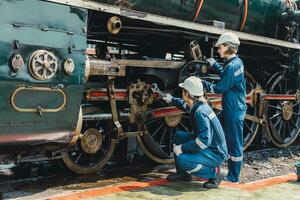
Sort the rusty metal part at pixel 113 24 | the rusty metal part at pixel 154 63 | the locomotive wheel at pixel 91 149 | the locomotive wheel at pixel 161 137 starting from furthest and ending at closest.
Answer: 1. the locomotive wheel at pixel 161 137
2. the rusty metal part at pixel 154 63
3. the locomotive wheel at pixel 91 149
4. the rusty metal part at pixel 113 24

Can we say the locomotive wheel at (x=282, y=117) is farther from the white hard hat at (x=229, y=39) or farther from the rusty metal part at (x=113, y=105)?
the rusty metal part at (x=113, y=105)

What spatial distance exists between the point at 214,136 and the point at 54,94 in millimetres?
1822

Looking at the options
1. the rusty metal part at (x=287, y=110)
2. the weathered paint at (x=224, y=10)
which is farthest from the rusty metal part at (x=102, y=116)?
the rusty metal part at (x=287, y=110)

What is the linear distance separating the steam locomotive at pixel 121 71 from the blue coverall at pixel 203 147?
0.83m

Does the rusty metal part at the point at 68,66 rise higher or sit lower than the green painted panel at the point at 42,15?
lower

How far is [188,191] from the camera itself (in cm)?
505

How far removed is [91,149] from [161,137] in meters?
1.43

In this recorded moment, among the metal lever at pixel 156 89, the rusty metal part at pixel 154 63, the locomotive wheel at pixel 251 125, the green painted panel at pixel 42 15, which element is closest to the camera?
the green painted panel at pixel 42 15

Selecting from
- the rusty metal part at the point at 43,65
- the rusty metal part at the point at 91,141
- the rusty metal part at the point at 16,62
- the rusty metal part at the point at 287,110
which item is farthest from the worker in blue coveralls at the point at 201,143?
the rusty metal part at the point at 287,110

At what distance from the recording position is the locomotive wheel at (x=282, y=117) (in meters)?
8.23

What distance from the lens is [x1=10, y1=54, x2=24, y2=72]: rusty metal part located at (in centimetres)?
410

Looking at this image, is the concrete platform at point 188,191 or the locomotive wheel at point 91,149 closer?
the concrete platform at point 188,191

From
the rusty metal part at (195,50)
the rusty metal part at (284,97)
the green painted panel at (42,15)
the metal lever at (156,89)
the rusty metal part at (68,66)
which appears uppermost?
the green painted panel at (42,15)

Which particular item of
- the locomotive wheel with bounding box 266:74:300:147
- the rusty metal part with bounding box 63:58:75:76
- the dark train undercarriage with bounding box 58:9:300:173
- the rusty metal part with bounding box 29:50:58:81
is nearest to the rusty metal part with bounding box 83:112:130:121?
the dark train undercarriage with bounding box 58:9:300:173
